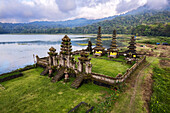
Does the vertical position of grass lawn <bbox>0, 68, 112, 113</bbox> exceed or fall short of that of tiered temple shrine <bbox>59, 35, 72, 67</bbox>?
it falls short

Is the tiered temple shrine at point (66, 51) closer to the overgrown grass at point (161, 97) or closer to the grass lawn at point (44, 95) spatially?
the grass lawn at point (44, 95)

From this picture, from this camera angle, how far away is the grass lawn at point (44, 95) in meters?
14.3

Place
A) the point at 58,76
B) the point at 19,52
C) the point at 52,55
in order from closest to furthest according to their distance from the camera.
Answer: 1. the point at 58,76
2. the point at 52,55
3. the point at 19,52

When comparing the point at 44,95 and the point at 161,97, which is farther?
the point at 44,95

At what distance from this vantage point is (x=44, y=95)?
17094 millimetres

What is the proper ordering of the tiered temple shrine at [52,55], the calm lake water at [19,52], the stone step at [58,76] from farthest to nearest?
the calm lake water at [19,52], the tiered temple shrine at [52,55], the stone step at [58,76]

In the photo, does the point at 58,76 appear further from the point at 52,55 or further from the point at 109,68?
the point at 109,68

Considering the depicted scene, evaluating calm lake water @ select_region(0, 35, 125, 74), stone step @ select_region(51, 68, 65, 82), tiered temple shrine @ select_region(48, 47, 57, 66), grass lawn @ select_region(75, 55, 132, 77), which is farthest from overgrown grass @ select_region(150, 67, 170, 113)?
calm lake water @ select_region(0, 35, 125, 74)

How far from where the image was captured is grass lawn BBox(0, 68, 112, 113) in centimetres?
1427

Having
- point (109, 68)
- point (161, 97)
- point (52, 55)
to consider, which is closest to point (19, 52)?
point (52, 55)

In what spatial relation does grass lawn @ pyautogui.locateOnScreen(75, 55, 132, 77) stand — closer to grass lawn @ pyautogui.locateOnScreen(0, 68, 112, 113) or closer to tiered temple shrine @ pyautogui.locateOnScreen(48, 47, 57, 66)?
grass lawn @ pyautogui.locateOnScreen(0, 68, 112, 113)

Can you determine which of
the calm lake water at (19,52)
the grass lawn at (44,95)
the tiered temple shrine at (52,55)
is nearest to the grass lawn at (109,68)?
the grass lawn at (44,95)

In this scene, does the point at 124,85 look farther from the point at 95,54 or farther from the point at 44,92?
the point at 95,54

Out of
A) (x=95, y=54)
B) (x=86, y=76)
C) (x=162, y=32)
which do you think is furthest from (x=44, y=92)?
(x=162, y=32)
